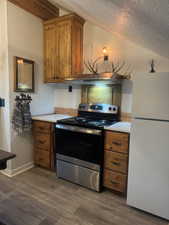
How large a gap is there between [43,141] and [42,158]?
1.02 ft

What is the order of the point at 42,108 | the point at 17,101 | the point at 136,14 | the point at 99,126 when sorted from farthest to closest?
1. the point at 42,108
2. the point at 17,101
3. the point at 99,126
4. the point at 136,14

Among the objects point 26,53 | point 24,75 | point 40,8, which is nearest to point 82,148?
point 24,75

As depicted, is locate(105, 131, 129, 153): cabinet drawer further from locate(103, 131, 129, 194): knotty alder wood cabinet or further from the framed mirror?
the framed mirror

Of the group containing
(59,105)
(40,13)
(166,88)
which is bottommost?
(59,105)

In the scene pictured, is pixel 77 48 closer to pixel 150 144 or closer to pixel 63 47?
pixel 63 47

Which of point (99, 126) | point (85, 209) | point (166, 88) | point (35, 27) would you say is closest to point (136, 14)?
point (166, 88)

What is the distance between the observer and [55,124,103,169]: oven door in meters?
2.06

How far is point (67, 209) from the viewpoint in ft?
5.98

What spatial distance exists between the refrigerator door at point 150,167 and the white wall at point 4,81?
6.21 ft

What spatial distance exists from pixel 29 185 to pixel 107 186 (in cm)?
113

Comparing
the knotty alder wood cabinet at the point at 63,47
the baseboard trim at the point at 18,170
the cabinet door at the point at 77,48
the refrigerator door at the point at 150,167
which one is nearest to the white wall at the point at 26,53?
the baseboard trim at the point at 18,170

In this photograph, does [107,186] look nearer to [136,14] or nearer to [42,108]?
[42,108]

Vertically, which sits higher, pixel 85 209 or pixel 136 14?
pixel 136 14

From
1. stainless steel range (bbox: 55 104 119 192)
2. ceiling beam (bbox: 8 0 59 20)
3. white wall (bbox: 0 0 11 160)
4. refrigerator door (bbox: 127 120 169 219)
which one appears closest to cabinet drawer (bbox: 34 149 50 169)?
stainless steel range (bbox: 55 104 119 192)
